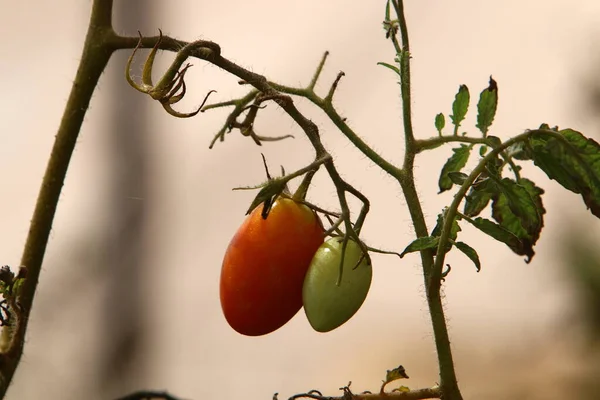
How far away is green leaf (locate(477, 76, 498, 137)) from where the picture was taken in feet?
1.41

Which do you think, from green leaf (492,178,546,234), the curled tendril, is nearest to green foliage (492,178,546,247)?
green leaf (492,178,546,234)

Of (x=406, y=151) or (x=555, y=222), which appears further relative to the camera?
(x=555, y=222)

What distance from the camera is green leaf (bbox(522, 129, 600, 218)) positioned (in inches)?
14.4

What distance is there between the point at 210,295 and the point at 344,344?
1.11 ft

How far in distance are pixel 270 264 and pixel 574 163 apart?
0.16m

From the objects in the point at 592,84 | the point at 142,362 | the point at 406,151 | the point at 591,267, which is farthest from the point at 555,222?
the point at 406,151

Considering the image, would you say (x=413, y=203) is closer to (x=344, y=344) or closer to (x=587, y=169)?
(x=587, y=169)

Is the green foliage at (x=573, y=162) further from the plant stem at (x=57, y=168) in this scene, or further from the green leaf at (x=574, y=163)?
the plant stem at (x=57, y=168)

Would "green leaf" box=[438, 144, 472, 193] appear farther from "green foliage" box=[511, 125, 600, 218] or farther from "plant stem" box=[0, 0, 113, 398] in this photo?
"plant stem" box=[0, 0, 113, 398]

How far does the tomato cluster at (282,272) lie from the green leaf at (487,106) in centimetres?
10

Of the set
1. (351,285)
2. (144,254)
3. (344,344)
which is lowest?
(351,285)

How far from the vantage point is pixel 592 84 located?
1.39 metres

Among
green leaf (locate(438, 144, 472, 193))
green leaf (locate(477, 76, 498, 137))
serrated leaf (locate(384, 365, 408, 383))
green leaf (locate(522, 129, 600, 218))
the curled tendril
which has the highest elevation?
green leaf (locate(477, 76, 498, 137))

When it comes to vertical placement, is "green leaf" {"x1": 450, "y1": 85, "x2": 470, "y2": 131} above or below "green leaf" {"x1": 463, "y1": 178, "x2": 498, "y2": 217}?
above
